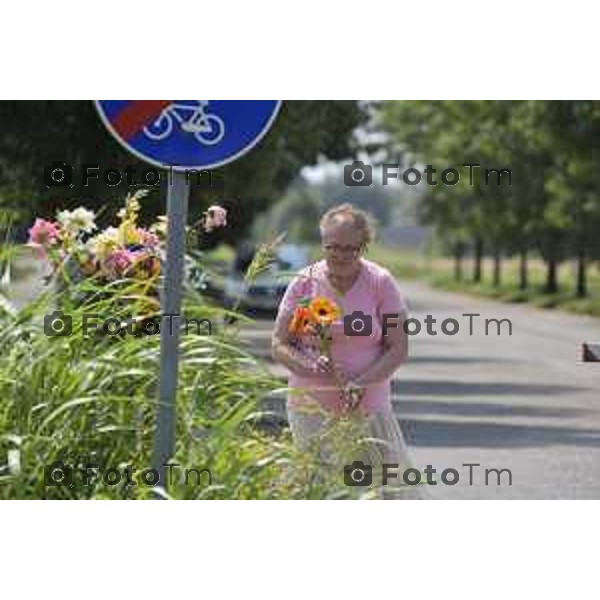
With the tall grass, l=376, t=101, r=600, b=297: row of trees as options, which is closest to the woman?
the tall grass

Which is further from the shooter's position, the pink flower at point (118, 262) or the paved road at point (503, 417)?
the paved road at point (503, 417)

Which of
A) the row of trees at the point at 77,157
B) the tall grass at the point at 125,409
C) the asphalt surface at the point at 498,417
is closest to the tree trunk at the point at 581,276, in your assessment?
the asphalt surface at the point at 498,417

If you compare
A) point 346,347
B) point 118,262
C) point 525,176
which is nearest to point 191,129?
point 346,347

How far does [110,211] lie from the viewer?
37.0ft

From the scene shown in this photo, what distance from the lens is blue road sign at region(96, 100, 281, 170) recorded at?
25.2ft

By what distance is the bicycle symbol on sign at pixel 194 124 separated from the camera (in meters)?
7.71

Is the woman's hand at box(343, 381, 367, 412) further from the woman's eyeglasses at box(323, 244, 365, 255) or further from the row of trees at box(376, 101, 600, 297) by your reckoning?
the row of trees at box(376, 101, 600, 297)

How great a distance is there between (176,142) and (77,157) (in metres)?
5.10

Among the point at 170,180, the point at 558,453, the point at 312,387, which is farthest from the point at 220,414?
the point at 558,453

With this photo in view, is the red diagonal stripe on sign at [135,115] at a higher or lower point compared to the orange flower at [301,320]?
higher

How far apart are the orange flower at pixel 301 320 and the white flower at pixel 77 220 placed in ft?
4.36

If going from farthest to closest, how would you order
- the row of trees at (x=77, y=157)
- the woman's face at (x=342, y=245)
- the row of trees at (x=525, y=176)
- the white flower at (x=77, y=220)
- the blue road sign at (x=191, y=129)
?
the row of trees at (x=525, y=176)
the row of trees at (x=77, y=157)
the white flower at (x=77, y=220)
the woman's face at (x=342, y=245)
the blue road sign at (x=191, y=129)

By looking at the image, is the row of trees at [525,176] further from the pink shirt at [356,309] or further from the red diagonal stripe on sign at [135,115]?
the red diagonal stripe on sign at [135,115]
